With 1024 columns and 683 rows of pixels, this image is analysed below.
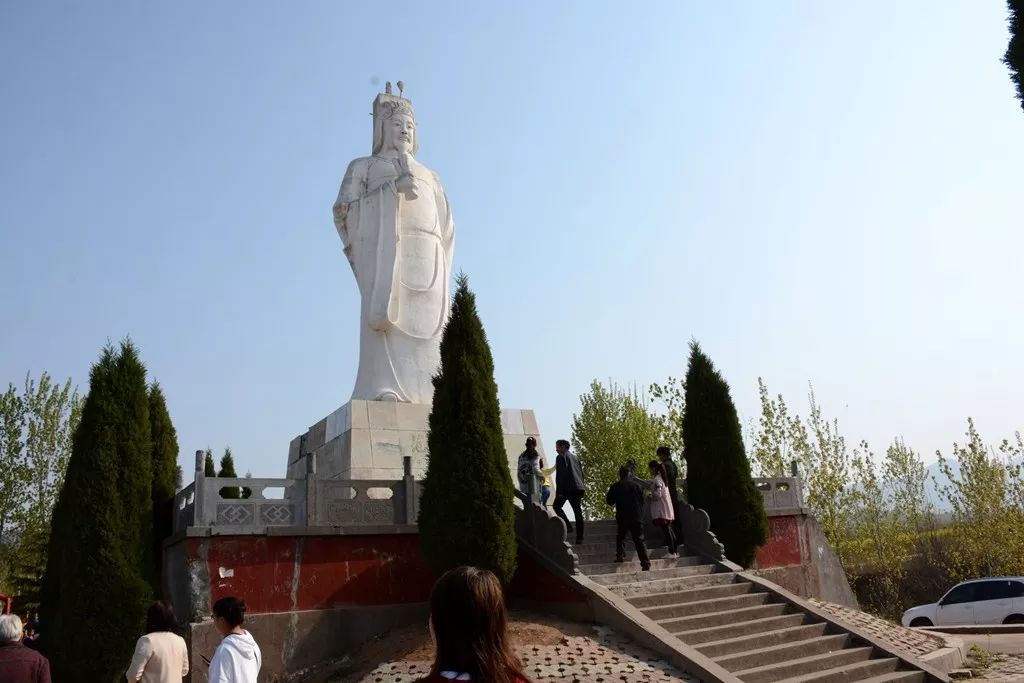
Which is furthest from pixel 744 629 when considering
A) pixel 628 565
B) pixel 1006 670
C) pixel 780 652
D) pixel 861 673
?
pixel 1006 670

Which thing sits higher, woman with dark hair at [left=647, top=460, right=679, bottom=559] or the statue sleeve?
the statue sleeve

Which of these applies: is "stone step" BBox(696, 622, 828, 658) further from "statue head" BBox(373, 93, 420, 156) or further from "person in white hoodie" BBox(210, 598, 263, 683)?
"statue head" BBox(373, 93, 420, 156)

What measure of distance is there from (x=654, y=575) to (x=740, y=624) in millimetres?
1296

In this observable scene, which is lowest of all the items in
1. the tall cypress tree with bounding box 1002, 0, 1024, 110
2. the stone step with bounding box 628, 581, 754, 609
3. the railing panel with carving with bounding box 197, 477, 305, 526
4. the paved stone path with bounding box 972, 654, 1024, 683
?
the paved stone path with bounding box 972, 654, 1024, 683

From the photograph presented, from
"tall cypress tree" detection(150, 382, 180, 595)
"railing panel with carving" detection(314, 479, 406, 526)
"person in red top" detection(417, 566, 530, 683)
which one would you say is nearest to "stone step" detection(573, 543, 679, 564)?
"railing panel with carving" detection(314, 479, 406, 526)

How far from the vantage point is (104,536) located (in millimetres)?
9703

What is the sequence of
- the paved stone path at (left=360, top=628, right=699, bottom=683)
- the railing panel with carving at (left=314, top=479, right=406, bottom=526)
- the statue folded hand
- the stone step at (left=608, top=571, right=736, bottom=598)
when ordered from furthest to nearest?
1. the statue folded hand
2. the railing panel with carving at (left=314, top=479, right=406, bottom=526)
3. the stone step at (left=608, top=571, right=736, bottom=598)
4. the paved stone path at (left=360, top=628, right=699, bottom=683)

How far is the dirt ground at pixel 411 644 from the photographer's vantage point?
8703mm

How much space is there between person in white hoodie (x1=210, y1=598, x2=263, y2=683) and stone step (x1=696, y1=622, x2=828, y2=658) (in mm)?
5309

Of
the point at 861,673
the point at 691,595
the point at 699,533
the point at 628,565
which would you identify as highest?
the point at 699,533

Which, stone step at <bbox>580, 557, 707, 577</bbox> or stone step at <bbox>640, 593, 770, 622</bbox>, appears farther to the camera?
stone step at <bbox>580, 557, 707, 577</bbox>

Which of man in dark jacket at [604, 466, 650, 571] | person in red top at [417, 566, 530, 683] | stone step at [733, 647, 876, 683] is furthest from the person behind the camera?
man in dark jacket at [604, 466, 650, 571]

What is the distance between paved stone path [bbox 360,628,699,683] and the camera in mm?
7910

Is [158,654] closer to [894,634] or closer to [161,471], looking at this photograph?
[161,471]
